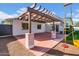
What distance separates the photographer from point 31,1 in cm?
941

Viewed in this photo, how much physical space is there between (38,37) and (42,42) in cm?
31

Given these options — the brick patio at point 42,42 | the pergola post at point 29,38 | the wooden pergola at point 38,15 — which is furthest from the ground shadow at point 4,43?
the wooden pergola at point 38,15

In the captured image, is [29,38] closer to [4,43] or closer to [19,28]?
[19,28]

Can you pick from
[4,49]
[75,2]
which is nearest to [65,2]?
[75,2]

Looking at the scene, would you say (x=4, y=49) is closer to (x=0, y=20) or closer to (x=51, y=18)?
(x=0, y=20)

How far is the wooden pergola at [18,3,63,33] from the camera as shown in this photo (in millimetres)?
10039

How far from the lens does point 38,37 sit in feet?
33.4

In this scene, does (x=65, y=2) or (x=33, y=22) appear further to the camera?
(x=33, y=22)

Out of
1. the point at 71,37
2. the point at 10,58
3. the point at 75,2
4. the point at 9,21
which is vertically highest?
the point at 75,2

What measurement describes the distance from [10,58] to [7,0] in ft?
7.56

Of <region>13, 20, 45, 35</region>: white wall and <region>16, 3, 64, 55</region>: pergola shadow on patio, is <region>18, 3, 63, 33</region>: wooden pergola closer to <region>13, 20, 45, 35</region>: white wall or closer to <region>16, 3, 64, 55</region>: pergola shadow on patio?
<region>16, 3, 64, 55</region>: pergola shadow on patio

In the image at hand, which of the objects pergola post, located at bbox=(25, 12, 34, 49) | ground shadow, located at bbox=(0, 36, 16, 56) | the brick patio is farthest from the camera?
pergola post, located at bbox=(25, 12, 34, 49)

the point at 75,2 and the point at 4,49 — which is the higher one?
the point at 75,2

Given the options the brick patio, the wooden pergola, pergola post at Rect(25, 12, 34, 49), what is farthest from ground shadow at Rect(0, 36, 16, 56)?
the wooden pergola
